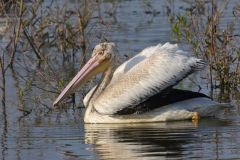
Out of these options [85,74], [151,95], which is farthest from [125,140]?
[85,74]

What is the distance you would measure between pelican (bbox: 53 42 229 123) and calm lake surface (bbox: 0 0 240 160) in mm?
100

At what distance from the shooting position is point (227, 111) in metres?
10.4

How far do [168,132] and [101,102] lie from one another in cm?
90

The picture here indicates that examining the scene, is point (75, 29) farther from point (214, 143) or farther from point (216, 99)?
point (214, 143)

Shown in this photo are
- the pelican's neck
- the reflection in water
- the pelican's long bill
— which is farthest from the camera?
the pelican's long bill

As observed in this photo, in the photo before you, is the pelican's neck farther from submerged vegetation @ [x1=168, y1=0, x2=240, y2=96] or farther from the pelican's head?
submerged vegetation @ [x1=168, y1=0, x2=240, y2=96]

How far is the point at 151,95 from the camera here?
981 centimetres

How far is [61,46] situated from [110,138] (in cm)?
491

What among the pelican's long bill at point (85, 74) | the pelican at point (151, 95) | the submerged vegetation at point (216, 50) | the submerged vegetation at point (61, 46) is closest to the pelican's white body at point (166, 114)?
the pelican at point (151, 95)

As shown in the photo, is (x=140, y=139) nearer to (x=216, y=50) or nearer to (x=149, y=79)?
(x=149, y=79)

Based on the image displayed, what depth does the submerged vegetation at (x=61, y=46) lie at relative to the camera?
1121 centimetres

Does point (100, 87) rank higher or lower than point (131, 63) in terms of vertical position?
lower

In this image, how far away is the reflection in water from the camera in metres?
8.33

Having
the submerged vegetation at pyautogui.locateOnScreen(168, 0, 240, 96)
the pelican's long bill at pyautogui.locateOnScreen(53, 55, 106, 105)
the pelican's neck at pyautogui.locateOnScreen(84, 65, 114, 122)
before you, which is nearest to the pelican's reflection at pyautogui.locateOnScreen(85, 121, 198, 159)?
the pelican's neck at pyautogui.locateOnScreen(84, 65, 114, 122)
